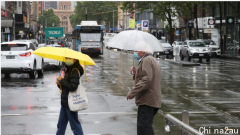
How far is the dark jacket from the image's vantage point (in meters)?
7.62

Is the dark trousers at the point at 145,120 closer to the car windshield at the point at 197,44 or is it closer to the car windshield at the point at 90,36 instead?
the car windshield at the point at 197,44

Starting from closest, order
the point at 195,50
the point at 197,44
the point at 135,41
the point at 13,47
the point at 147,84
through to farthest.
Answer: the point at 147,84, the point at 135,41, the point at 13,47, the point at 195,50, the point at 197,44

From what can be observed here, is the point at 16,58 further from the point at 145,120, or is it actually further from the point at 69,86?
the point at 145,120

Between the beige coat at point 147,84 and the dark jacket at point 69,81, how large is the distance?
1.25m

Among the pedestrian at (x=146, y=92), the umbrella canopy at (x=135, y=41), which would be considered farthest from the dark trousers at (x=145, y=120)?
the umbrella canopy at (x=135, y=41)

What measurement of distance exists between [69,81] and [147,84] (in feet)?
5.46

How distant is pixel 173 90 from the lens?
16766 mm

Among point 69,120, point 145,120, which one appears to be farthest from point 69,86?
point 145,120

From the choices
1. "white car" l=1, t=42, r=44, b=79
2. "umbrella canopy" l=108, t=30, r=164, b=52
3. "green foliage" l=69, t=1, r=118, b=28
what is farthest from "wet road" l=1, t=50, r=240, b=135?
"green foliage" l=69, t=1, r=118, b=28

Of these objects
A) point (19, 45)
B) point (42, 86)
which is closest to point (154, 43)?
point (42, 86)

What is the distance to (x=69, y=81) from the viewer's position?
7773mm

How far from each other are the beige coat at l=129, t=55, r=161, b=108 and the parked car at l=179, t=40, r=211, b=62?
31.8 metres

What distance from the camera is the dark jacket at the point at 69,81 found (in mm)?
7621

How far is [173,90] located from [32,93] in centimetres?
489
